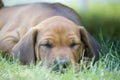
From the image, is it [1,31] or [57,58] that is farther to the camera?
[1,31]

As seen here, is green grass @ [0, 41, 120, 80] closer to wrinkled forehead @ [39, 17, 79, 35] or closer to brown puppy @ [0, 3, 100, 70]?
brown puppy @ [0, 3, 100, 70]

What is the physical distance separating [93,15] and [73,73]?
15.0 feet

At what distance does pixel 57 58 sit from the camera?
5.72 metres

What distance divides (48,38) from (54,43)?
8 centimetres

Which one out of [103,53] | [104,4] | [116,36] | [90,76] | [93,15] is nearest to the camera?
[90,76]

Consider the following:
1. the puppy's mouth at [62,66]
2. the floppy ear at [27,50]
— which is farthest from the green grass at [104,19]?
the puppy's mouth at [62,66]

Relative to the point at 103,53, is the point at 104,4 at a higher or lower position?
higher

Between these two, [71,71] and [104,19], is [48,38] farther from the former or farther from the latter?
[104,19]

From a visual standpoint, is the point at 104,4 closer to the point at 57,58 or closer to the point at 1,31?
the point at 1,31

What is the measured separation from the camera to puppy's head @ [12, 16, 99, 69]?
591 cm

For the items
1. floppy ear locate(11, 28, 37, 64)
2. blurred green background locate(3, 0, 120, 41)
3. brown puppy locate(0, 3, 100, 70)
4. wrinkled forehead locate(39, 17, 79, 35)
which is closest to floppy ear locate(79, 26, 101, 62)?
brown puppy locate(0, 3, 100, 70)

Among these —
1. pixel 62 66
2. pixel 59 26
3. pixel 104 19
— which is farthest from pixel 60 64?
pixel 104 19

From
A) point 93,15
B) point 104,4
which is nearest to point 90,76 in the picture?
point 93,15

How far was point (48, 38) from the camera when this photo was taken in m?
5.99
